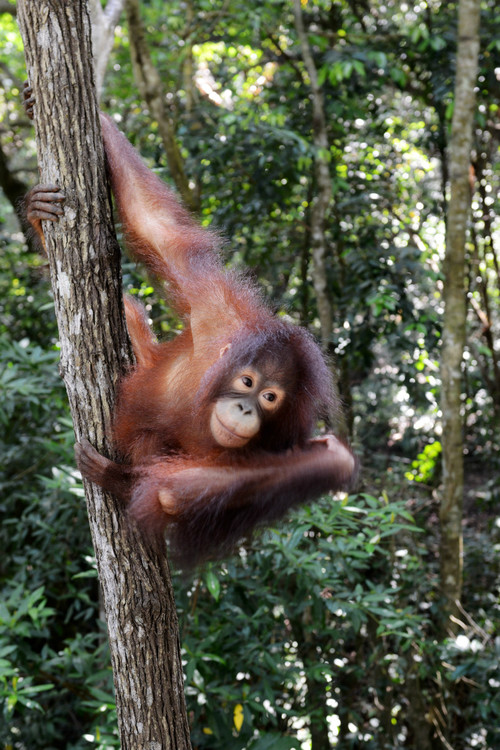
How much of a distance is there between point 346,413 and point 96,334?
2.56 metres

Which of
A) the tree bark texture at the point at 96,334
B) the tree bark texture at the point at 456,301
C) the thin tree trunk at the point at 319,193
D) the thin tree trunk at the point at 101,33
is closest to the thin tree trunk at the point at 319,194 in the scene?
the thin tree trunk at the point at 319,193

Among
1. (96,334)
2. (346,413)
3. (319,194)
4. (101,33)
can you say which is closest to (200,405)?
(96,334)

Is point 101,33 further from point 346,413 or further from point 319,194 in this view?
point 346,413

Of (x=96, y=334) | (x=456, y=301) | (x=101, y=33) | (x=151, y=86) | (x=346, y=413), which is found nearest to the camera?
(x=96, y=334)

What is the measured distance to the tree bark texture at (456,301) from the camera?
3771 mm

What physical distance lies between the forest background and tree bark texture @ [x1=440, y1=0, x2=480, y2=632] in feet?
0.51

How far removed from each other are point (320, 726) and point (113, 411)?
7.51 feet

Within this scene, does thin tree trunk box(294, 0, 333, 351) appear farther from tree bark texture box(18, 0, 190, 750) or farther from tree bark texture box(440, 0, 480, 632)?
tree bark texture box(18, 0, 190, 750)

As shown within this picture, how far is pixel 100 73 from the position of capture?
3.15 meters

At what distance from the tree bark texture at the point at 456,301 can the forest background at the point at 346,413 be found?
0.51ft

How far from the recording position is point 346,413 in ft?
13.7

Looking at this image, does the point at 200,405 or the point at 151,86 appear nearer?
the point at 200,405

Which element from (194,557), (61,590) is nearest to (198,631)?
(194,557)

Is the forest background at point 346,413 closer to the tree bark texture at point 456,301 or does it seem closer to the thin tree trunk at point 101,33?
the thin tree trunk at point 101,33
